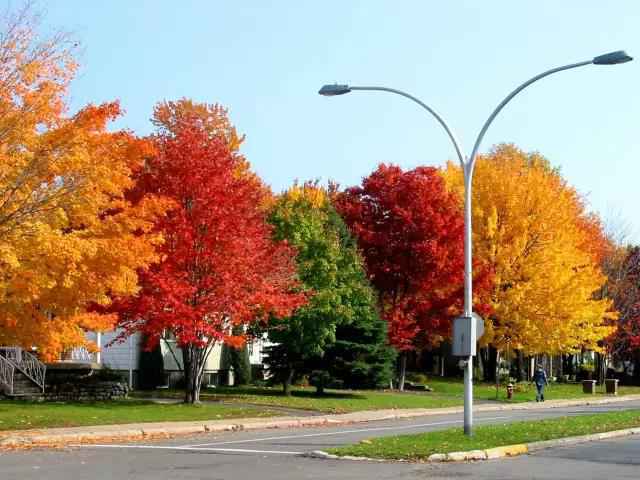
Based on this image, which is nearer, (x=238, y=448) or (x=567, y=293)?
(x=238, y=448)

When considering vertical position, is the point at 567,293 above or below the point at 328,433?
above

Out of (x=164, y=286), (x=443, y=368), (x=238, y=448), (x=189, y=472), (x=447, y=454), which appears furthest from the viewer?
(x=443, y=368)

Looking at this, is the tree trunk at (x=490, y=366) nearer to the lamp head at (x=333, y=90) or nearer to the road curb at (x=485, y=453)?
the road curb at (x=485, y=453)

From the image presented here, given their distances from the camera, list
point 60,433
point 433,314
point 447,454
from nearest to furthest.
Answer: point 447,454 < point 60,433 < point 433,314

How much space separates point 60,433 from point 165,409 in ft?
26.1

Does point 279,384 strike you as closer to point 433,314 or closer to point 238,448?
point 433,314

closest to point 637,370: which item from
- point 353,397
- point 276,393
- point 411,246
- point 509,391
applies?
point 509,391

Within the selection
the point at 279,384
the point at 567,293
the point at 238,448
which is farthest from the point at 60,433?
the point at 567,293

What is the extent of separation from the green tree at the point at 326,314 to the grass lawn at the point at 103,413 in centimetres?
677

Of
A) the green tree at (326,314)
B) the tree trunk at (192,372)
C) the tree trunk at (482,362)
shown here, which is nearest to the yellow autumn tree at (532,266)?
the green tree at (326,314)

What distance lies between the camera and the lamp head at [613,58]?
18483 millimetres

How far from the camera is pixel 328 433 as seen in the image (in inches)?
1046

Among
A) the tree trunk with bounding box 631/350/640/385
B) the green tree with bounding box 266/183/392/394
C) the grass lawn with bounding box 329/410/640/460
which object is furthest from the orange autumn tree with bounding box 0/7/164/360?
the tree trunk with bounding box 631/350/640/385

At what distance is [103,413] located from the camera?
29422 millimetres
